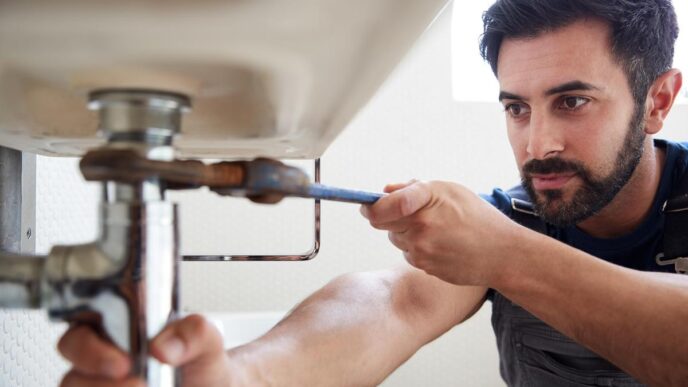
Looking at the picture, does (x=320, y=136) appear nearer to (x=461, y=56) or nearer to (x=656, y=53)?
(x=656, y=53)

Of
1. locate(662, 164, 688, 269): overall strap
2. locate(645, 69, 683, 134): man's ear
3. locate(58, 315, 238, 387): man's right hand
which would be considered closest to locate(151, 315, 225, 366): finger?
locate(58, 315, 238, 387): man's right hand

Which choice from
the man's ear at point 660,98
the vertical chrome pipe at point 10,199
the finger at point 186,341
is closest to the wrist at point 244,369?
the finger at point 186,341

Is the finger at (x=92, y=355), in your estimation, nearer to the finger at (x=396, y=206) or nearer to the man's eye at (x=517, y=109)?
the finger at (x=396, y=206)

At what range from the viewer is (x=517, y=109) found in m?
0.91

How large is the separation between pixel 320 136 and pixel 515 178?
1190 mm

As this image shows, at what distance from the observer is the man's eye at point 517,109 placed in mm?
888

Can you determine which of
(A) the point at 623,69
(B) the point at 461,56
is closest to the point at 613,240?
(A) the point at 623,69

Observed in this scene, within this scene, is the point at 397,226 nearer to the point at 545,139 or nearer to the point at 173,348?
the point at 173,348

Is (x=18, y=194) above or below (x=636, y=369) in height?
above

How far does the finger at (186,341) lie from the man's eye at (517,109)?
2.31 feet

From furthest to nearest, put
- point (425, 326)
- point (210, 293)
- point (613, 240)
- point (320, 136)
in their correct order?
point (210, 293) → point (613, 240) → point (425, 326) → point (320, 136)

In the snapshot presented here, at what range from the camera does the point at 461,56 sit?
1.54 meters

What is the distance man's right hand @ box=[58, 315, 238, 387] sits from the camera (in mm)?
276

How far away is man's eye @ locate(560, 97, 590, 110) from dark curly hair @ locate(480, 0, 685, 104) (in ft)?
0.33
